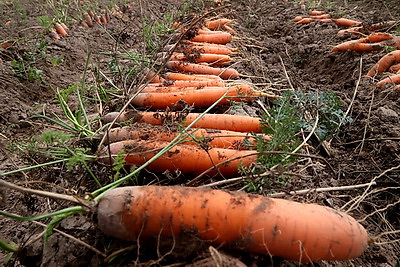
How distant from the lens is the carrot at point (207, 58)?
136 inches

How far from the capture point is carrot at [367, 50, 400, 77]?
3.10 meters

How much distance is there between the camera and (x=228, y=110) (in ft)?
8.27

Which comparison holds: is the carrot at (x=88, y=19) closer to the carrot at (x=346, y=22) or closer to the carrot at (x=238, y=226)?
the carrot at (x=346, y=22)

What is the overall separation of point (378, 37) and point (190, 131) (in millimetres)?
3163

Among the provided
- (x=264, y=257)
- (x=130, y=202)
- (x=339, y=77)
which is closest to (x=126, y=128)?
(x=130, y=202)

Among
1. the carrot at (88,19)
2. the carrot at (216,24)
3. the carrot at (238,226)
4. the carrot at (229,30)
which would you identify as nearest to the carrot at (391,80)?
the carrot at (238,226)

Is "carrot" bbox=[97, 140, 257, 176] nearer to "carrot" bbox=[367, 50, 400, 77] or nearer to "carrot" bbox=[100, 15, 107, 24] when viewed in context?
"carrot" bbox=[367, 50, 400, 77]

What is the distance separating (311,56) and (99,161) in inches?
137

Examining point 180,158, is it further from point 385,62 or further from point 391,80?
point 385,62

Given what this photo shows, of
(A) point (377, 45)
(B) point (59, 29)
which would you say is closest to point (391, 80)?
(A) point (377, 45)

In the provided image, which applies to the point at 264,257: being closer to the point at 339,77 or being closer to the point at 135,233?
the point at 135,233

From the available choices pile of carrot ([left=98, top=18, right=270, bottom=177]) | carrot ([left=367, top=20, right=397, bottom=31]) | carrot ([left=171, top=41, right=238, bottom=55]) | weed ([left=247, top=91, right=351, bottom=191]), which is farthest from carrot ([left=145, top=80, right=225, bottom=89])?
carrot ([left=367, top=20, right=397, bottom=31])

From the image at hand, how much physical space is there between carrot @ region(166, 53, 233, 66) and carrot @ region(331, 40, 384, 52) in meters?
1.48

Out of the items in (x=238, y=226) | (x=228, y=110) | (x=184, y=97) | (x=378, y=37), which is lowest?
(x=238, y=226)
